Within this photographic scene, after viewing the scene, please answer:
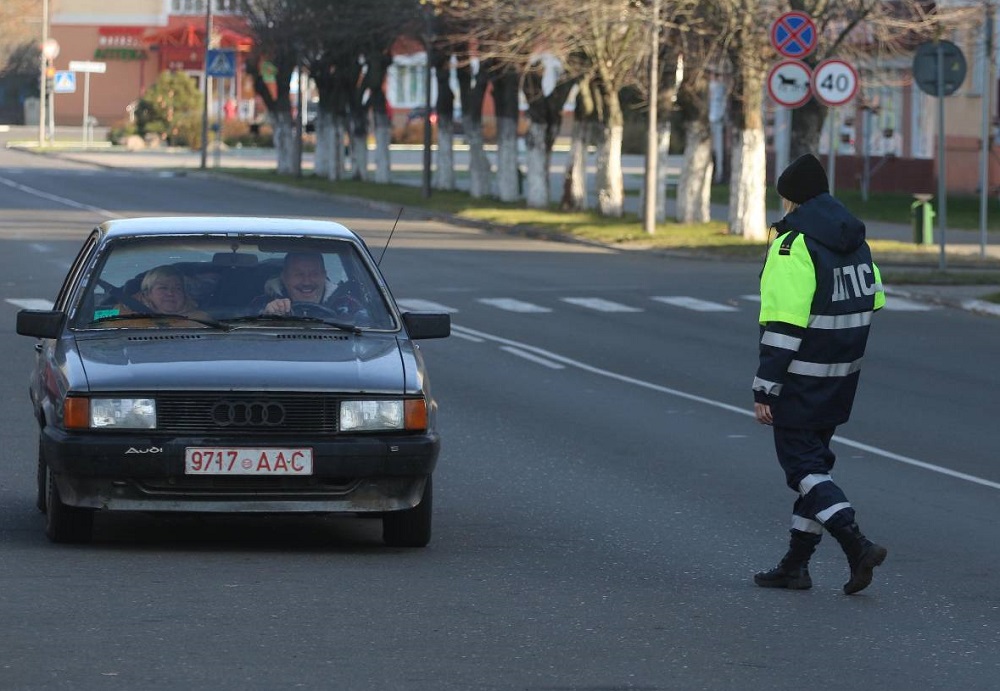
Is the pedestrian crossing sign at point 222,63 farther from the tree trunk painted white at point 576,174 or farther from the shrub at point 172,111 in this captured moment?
the tree trunk painted white at point 576,174

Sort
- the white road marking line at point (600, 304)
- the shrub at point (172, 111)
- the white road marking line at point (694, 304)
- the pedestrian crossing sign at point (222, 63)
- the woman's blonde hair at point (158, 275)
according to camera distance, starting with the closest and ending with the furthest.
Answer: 1. the woman's blonde hair at point (158, 275)
2. the white road marking line at point (600, 304)
3. the white road marking line at point (694, 304)
4. the pedestrian crossing sign at point (222, 63)
5. the shrub at point (172, 111)

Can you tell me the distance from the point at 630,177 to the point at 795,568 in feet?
185

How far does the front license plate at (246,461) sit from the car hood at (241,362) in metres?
0.24

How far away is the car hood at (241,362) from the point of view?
26.5 ft

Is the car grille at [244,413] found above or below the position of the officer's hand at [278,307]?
below

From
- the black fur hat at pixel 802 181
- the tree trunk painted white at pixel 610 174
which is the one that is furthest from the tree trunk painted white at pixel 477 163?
the black fur hat at pixel 802 181

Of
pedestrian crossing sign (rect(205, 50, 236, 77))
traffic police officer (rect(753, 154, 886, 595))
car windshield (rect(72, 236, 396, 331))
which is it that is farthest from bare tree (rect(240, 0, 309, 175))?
traffic police officer (rect(753, 154, 886, 595))

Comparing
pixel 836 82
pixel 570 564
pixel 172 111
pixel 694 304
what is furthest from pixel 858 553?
pixel 172 111

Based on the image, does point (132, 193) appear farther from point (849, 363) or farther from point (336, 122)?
point (849, 363)

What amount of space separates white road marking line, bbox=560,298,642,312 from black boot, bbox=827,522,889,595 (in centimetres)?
1494

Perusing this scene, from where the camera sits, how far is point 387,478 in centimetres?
823

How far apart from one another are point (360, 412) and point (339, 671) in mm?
2120

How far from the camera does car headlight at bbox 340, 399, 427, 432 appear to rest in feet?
26.7

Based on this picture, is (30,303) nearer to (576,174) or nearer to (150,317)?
(150,317)
